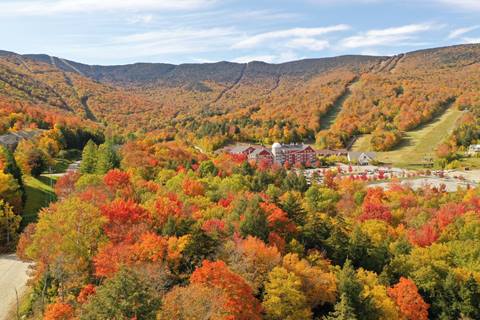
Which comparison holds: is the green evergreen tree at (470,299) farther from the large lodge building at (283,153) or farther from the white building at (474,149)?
the white building at (474,149)

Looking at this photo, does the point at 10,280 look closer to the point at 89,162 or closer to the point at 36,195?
the point at 36,195

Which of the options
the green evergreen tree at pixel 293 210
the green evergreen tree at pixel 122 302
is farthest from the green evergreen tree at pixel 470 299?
the green evergreen tree at pixel 122 302

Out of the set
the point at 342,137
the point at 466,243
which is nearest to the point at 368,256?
the point at 466,243

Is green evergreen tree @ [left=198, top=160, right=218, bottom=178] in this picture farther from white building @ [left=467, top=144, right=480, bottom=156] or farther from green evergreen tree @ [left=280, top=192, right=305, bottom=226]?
white building @ [left=467, top=144, right=480, bottom=156]

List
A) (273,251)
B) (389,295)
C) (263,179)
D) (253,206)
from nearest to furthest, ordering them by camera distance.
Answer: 1. (273,251)
2. (389,295)
3. (253,206)
4. (263,179)

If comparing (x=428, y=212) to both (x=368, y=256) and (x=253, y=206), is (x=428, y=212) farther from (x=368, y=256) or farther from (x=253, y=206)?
(x=253, y=206)

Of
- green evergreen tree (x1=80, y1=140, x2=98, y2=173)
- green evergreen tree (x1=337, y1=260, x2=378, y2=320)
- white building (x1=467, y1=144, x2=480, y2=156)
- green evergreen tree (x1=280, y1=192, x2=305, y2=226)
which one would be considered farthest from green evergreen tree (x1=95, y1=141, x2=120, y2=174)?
white building (x1=467, y1=144, x2=480, y2=156)
